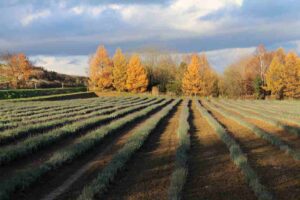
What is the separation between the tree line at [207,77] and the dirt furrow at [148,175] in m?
56.2

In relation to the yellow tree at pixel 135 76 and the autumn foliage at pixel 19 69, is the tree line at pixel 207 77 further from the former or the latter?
the autumn foliage at pixel 19 69

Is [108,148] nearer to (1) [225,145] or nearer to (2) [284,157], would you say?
(1) [225,145]

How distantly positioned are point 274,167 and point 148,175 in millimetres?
3370

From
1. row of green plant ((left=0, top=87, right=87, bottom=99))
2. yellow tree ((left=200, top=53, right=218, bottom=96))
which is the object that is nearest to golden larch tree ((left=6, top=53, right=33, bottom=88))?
row of green plant ((left=0, top=87, right=87, bottom=99))

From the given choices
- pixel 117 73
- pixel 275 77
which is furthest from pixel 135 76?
pixel 275 77

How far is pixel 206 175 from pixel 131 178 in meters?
1.82

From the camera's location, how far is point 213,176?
9.14 meters

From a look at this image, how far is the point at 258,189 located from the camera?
7.52 m

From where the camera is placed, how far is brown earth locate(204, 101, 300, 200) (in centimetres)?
790

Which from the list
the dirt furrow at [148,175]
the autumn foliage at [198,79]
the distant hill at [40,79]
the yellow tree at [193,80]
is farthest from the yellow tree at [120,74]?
the dirt furrow at [148,175]

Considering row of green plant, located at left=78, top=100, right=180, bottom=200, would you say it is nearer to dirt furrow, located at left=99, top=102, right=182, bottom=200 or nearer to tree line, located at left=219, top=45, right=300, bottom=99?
dirt furrow, located at left=99, top=102, right=182, bottom=200

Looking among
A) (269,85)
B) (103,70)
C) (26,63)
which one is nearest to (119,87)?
(103,70)

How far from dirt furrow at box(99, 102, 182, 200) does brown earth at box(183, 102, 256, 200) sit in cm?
58

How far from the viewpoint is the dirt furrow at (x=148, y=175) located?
25.5ft
